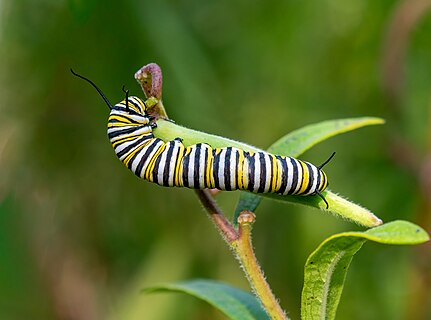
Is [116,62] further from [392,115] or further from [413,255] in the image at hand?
[413,255]

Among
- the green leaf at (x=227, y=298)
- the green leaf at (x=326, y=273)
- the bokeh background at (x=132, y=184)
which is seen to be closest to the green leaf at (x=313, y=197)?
the green leaf at (x=326, y=273)

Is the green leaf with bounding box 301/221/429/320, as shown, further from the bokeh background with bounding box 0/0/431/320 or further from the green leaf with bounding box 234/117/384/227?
the bokeh background with bounding box 0/0/431/320

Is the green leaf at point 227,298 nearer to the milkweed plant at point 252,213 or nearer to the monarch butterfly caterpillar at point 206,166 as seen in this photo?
the milkweed plant at point 252,213

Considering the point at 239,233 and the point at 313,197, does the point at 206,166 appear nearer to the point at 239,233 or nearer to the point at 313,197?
the point at 239,233

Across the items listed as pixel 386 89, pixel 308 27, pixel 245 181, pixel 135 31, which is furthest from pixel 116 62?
pixel 245 181

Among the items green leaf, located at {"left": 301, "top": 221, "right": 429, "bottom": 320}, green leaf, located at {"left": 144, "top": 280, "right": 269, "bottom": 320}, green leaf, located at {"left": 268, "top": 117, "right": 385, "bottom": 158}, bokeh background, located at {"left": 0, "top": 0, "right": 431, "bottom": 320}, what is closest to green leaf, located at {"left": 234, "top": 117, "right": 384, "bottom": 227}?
green leaf, located at {"left": 268, "top": 117, "right": 385, "bottom": 158}

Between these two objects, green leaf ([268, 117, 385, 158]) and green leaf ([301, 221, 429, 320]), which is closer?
green leaf ([301, 221, 429, 320])
